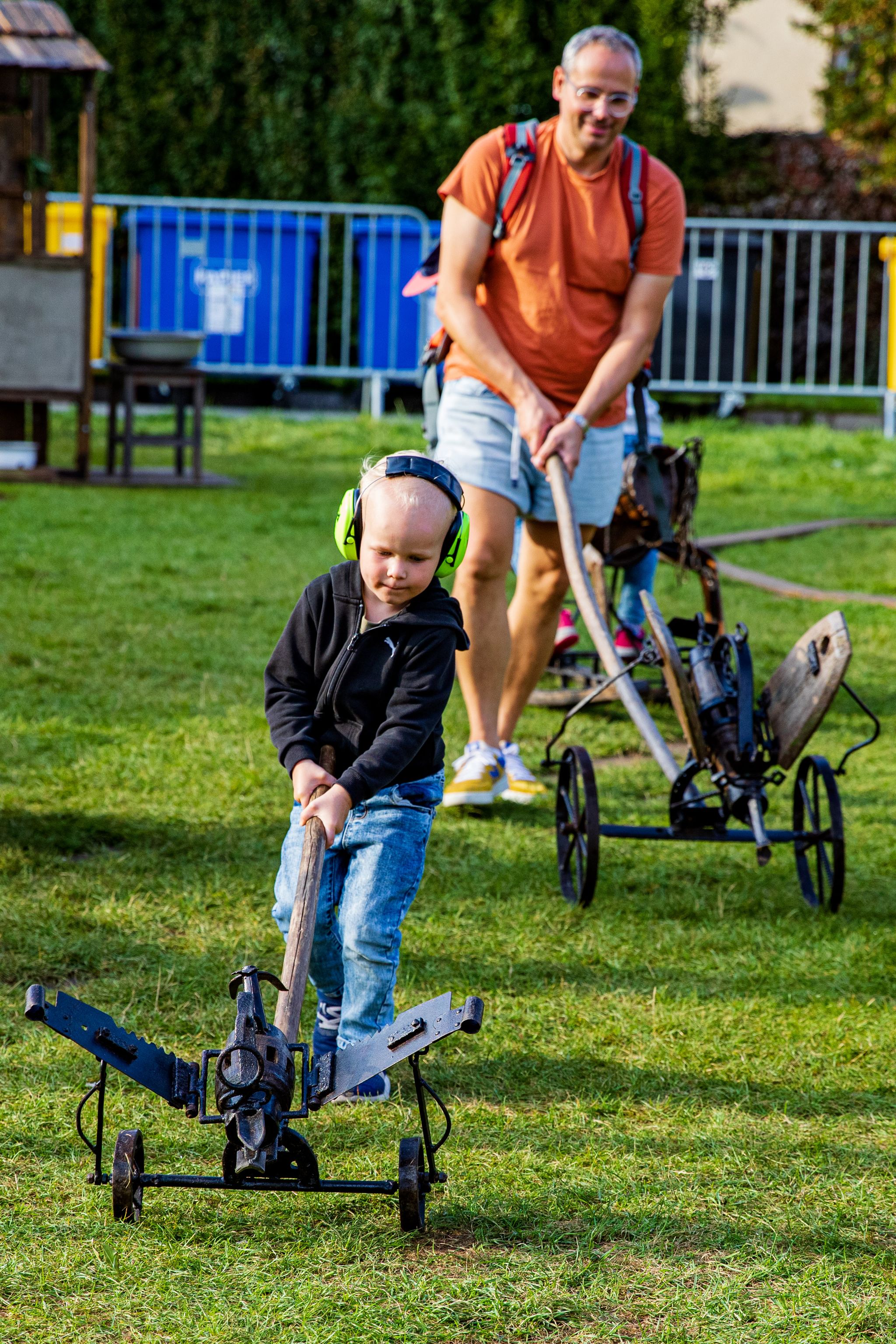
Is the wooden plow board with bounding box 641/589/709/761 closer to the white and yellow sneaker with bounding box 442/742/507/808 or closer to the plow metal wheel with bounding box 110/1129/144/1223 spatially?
the white and yellow sneaker with bounding box 442/742/507/808

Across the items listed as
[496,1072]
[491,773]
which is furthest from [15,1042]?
[491,773]

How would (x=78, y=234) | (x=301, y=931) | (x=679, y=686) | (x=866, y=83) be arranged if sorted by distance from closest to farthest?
(x=301, y=931) → (x=679, y=686) → (x=78, y=234) → (x=866, y=83)

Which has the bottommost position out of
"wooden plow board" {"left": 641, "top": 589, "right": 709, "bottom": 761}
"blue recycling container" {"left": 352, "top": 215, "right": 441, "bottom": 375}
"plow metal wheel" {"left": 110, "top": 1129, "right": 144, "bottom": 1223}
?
"plow metal wheel" {"left": 110, "top": 1129, "right": 144, "bottom": 1223}

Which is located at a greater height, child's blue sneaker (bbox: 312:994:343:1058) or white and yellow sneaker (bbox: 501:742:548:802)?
white and yellow sneaker (bbox: 501:742:548:802)

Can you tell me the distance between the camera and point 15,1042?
293 cm

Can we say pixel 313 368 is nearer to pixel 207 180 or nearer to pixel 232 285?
pixel 232 285

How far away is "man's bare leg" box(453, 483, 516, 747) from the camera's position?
437cm

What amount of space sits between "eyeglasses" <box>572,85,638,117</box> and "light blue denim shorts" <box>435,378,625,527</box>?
79 cm

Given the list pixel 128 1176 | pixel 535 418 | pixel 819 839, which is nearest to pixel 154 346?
pixel 535 418

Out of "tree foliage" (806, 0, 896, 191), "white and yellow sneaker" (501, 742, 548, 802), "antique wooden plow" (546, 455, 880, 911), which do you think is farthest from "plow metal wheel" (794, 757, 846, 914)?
"tree foliage" (806, 0, 896, 191)

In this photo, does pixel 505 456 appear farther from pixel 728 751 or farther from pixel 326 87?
pixel 326 87

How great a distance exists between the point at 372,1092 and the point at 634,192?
2686 mm

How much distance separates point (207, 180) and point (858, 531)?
8497mm

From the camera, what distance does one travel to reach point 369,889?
2.72 metres
